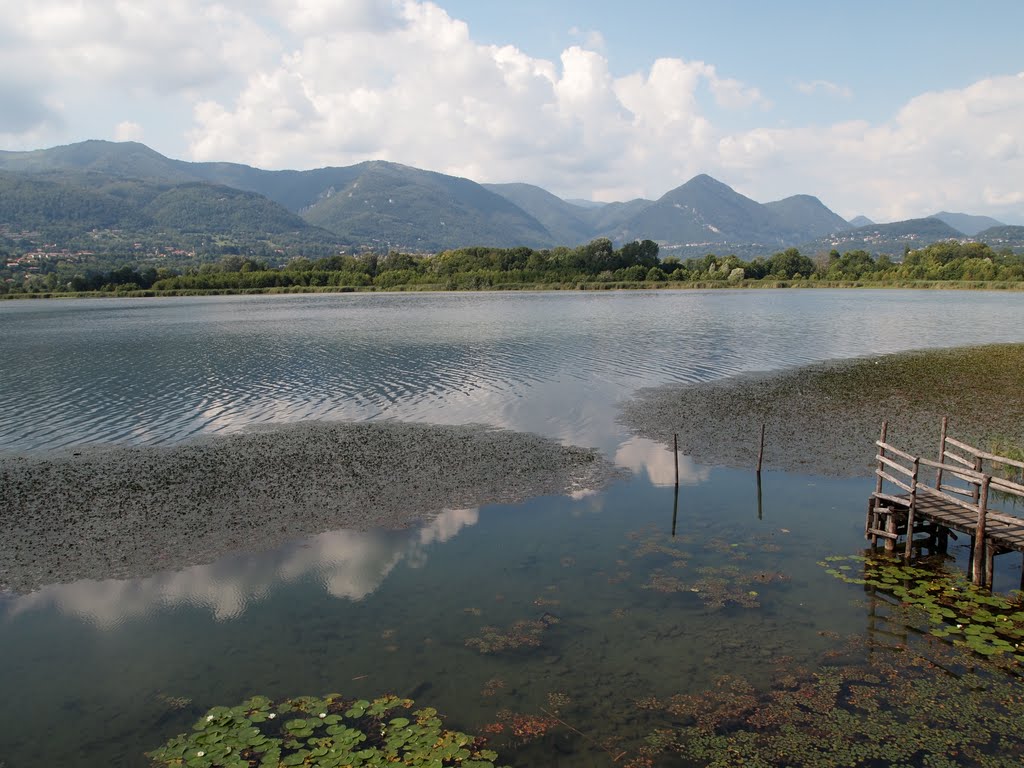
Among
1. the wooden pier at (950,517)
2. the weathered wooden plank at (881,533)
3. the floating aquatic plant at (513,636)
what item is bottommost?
the floating aquatic plant at (513,636)

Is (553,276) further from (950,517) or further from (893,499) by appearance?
(950,517)

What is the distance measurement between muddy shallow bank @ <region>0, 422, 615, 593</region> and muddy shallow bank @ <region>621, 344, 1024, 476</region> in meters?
6.44

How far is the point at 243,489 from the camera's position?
22.5 metres

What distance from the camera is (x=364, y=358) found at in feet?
173

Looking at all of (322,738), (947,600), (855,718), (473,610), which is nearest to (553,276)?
(947,600)

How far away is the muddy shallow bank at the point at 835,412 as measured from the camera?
25.7 meters

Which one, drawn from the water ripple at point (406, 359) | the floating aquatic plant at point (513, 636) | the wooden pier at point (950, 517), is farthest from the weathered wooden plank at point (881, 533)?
the water ripple at point (406, 359)

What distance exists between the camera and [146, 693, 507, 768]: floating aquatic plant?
987cm

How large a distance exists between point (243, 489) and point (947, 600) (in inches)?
810

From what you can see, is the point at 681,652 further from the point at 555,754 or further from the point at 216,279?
the point at 216,279

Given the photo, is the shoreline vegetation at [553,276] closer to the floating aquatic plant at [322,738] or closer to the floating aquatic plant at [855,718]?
the floating aquatic plant at [855,718]

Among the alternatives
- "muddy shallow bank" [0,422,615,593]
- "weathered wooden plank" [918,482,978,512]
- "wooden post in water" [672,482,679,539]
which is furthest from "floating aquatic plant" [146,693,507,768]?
"weathered wooden plank" [918,482,978,512]

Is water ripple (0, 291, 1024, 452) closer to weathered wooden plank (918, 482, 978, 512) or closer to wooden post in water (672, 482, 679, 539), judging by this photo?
wooden post in water (672, 482, 679, 539)

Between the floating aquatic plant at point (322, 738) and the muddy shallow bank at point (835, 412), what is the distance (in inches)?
684
